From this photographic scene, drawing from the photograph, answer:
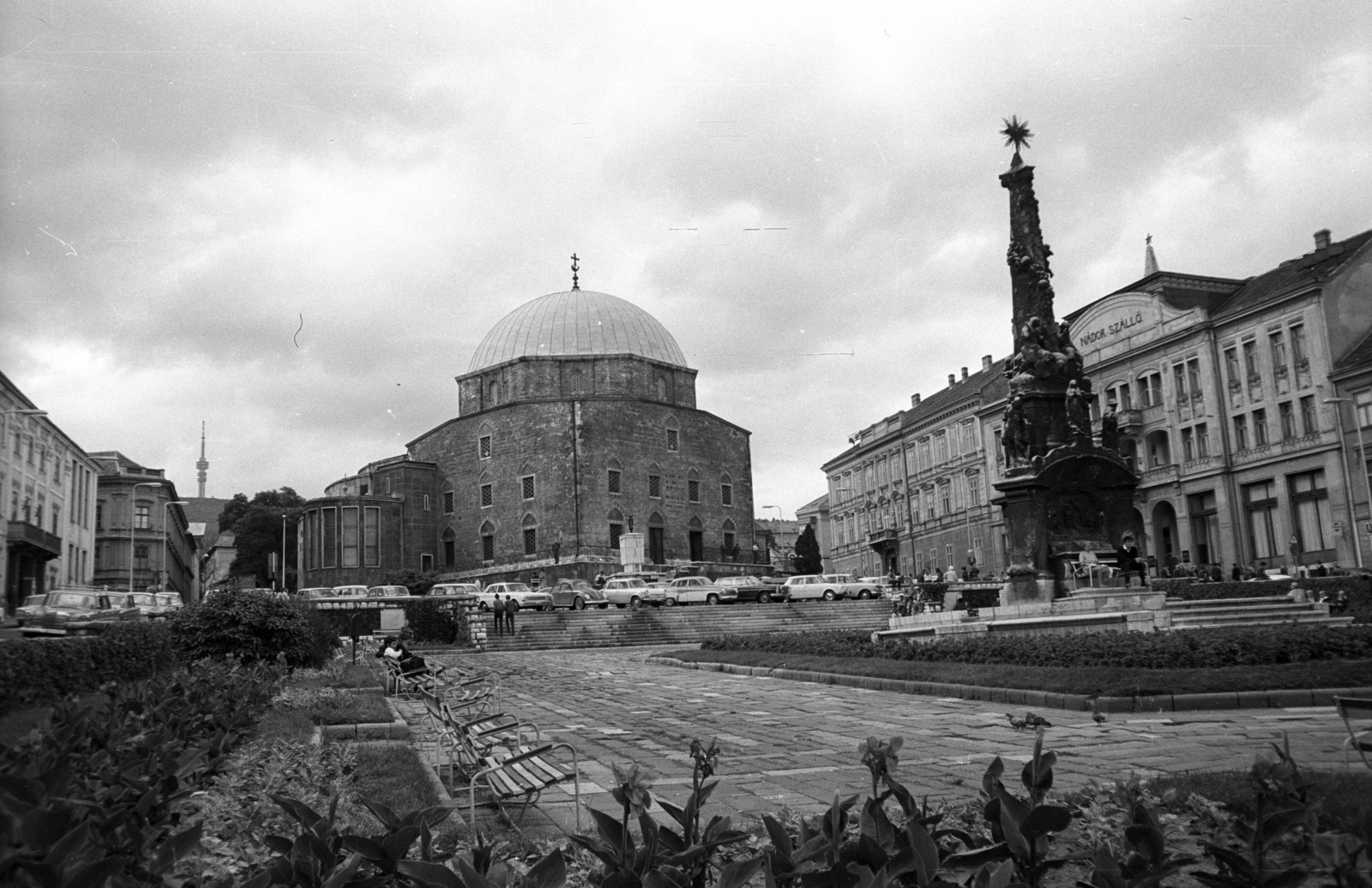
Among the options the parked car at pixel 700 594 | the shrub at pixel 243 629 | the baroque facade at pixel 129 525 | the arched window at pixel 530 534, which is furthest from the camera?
the arched window at pixel 530 534

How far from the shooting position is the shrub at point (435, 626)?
36469mm

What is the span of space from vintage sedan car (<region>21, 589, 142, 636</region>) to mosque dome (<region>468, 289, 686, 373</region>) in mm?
37889

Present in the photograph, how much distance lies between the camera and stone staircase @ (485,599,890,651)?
123ft

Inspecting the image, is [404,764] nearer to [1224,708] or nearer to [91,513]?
[1224,708]

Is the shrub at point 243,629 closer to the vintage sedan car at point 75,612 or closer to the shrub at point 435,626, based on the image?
the vintage sedan car at point 75,612

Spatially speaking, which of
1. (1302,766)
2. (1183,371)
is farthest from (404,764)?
(1183,371)

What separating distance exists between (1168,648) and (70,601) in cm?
2841

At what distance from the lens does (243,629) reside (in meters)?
18.7

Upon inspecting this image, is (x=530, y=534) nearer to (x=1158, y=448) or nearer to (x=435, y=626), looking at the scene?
(x=435, y=626)

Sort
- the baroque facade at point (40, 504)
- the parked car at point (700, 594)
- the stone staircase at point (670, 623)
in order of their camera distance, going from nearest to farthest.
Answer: the baroque facade at point (40, 504) → the stone staircase at point (670, 623) → the parked car at point (700, 594)

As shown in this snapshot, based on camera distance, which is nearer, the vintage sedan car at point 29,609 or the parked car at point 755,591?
the vintage sedan car at point 29,609

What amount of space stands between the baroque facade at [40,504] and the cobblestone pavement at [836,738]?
32.5 ft

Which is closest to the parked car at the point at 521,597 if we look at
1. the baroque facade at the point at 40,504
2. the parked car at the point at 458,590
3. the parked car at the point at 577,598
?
the parked car at the point at 577,598

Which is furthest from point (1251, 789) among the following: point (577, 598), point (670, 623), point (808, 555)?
point (808, 555)
